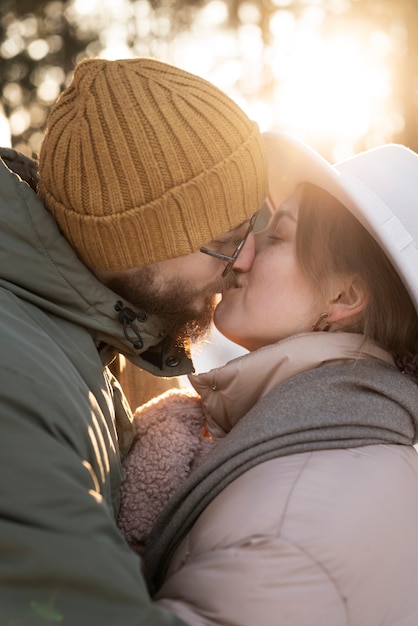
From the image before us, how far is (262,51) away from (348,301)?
9.18 metres

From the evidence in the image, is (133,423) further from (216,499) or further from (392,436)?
(392,436)

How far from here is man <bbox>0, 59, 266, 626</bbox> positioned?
1881 millimetres

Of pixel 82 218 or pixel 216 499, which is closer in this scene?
pixel 216 499

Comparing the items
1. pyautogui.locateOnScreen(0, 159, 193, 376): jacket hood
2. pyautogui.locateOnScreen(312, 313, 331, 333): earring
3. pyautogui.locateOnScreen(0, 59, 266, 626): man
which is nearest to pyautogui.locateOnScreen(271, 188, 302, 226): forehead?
pyautogui.locateOnScreen(0, 59, 266, 626): man

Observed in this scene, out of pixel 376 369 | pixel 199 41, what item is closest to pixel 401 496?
pixel 376 369

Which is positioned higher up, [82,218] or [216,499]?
[82,218]

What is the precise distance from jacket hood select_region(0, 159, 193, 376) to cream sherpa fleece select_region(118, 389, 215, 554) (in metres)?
0.26

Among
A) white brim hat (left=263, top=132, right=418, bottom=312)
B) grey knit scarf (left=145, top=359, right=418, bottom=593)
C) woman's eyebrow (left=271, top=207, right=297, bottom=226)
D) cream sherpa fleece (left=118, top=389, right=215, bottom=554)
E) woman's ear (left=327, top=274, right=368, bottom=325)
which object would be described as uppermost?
white brim hat (left=263, top=132, right=418, bottom=312)

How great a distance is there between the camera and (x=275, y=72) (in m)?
10.3

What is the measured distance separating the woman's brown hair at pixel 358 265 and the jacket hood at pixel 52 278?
58 centimetres

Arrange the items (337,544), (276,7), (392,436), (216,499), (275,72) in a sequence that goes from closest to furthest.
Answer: (337,544) → (216,499) → (392,436) → (275,72) → (276,7)

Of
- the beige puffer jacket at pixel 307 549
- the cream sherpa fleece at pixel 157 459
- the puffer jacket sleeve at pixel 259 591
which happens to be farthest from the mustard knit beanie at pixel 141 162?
the puffer jacket sleeve at pixel 259 591

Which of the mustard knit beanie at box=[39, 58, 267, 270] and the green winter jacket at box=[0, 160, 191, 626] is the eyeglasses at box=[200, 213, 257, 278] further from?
the green winter jacket at box=[0, 160, 191, 626]

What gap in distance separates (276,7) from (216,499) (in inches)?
416
